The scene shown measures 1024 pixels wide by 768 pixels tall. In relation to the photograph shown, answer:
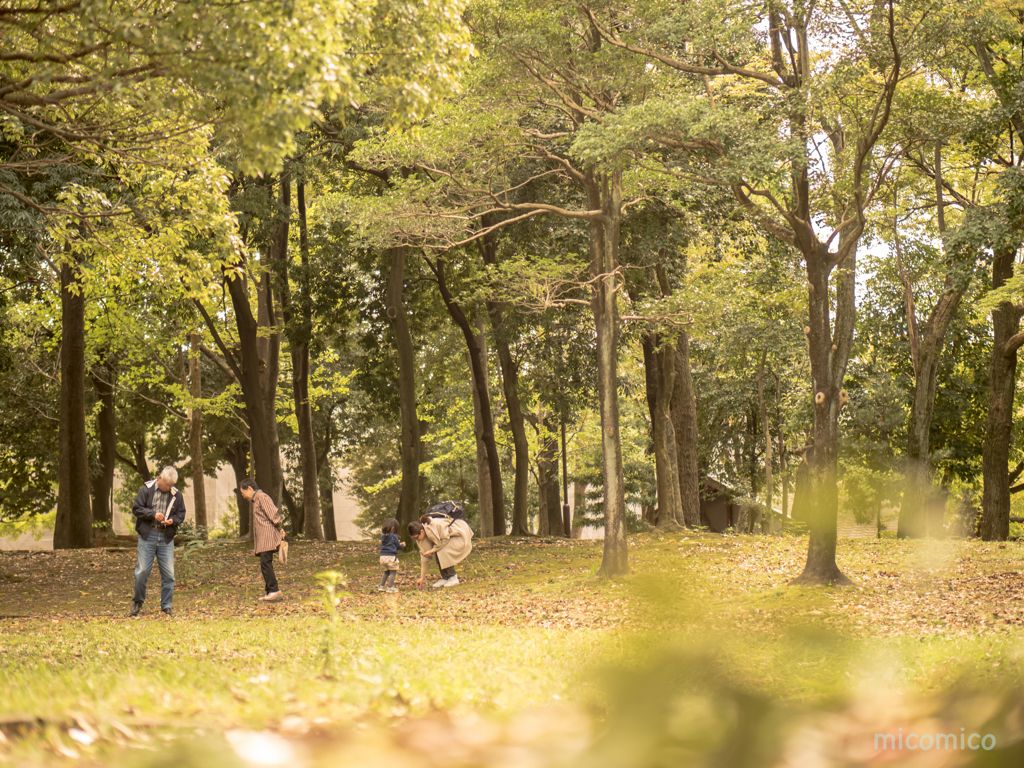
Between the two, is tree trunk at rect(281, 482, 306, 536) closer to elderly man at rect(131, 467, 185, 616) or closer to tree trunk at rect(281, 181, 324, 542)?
tree trunk at rect(281, 181, 324, 542)

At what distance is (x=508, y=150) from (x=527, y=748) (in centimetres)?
A: 1362

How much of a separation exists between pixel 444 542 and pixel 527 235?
9005 mm

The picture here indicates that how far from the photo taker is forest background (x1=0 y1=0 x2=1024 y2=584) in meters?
6.96

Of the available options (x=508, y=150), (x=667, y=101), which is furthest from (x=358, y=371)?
(x=667, y=101)

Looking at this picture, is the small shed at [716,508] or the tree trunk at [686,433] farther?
the small shed at [716,508]

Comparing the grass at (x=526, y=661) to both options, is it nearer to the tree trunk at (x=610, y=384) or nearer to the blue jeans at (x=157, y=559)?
the blue jeans at (x=157, y=559)

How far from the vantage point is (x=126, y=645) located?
7.77 m

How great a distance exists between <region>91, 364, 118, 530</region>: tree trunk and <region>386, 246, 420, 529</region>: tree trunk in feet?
34.3

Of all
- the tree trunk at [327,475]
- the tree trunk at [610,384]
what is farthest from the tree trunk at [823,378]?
the tree trunk at [327,475]

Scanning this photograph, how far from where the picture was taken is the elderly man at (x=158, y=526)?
35.4ft

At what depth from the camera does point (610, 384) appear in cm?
1399

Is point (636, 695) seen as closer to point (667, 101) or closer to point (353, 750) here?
point (353, 750)

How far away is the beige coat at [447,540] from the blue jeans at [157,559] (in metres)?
4.00

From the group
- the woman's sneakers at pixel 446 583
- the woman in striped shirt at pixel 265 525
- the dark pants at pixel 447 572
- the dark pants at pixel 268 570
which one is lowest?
the woman's sneakers at pixel 446 583
